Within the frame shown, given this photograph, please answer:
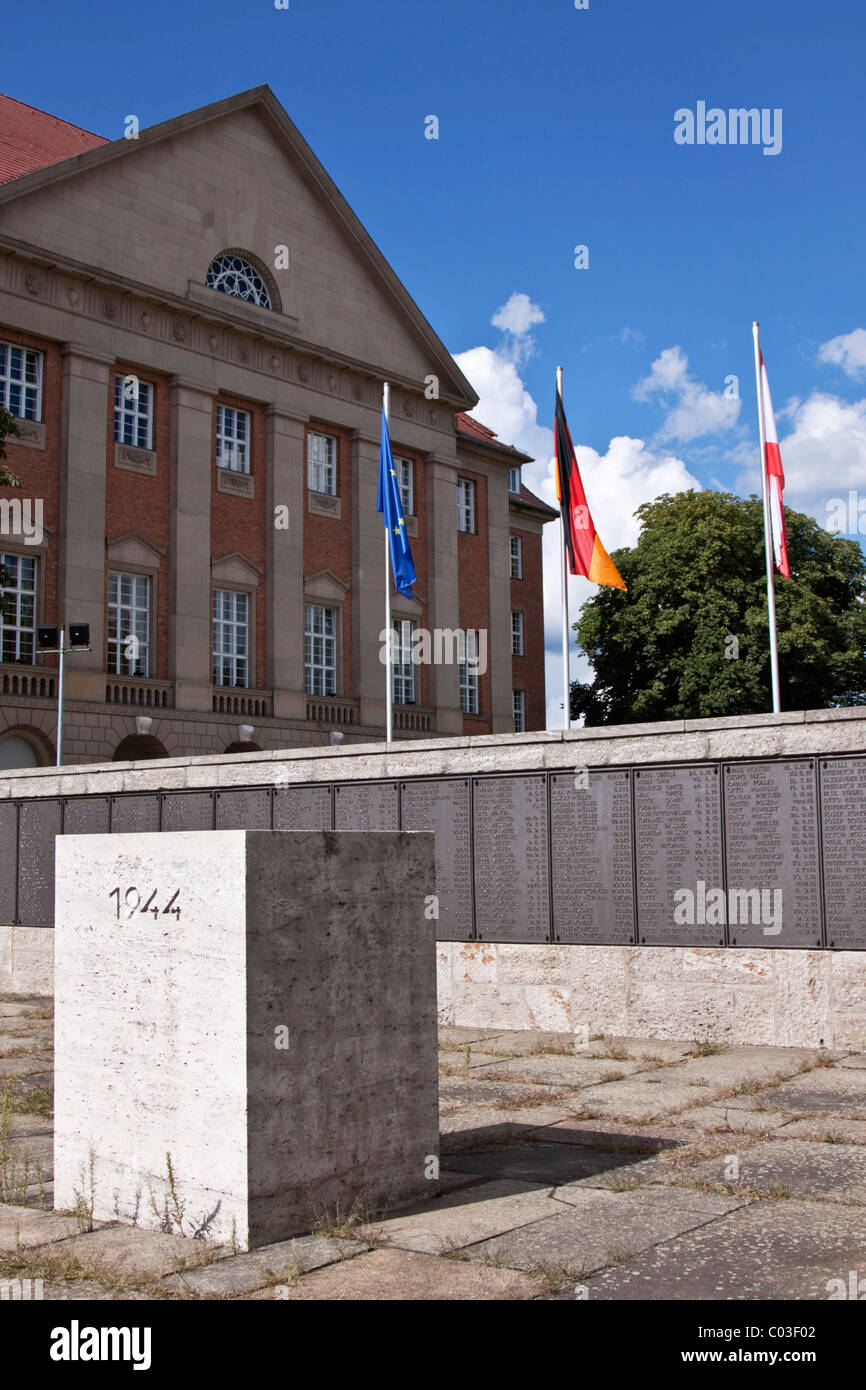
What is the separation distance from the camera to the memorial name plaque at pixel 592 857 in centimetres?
1113

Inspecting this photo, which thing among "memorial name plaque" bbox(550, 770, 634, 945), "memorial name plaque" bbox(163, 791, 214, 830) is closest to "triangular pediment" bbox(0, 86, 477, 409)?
"memorial name plaque" bbox(163, 791, 214, 830)

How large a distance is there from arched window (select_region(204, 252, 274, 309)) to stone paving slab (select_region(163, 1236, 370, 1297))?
119 ft

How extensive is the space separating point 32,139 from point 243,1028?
39.1 meters

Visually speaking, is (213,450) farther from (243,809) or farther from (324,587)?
(243,809)

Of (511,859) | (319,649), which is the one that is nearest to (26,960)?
(511,859)

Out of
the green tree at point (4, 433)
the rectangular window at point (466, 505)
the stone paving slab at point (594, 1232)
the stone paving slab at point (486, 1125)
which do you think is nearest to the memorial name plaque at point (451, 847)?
the stone paving slab at point (486, 1125)

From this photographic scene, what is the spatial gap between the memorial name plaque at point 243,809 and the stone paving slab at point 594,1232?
8.51 meters

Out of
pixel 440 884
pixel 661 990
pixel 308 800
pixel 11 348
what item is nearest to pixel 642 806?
pixel 661 990

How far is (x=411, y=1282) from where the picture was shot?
4520mm

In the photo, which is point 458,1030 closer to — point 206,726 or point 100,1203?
point 100,1203

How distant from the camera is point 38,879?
1609 cm

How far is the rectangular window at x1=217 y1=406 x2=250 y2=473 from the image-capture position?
38.2 m

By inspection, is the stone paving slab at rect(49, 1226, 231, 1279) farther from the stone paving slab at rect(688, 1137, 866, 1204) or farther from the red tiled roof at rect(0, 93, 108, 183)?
the red tiled roof at rect(0, 93, 108, 183)

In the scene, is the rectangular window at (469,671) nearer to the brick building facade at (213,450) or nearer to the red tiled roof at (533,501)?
the brick building facade at (213,450)
